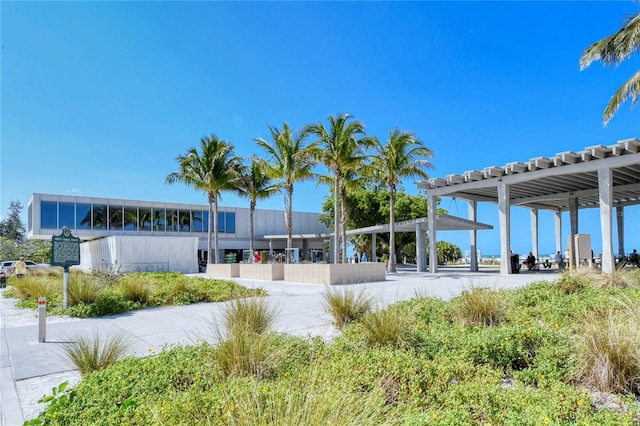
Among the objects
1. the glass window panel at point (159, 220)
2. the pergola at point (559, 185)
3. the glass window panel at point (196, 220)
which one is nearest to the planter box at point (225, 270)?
the pergola at point (559, 185)

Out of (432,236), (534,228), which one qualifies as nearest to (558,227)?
(534,228)

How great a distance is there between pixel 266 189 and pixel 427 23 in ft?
62.8

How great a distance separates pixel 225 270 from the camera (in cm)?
2459

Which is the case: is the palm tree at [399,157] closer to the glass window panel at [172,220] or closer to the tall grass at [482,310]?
the tall grass at [482,310]

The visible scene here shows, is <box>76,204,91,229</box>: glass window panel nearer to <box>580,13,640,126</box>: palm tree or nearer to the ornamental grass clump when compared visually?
<box>580,13,640,126</box>: palm tree

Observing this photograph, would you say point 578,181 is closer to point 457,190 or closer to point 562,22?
point 457,190

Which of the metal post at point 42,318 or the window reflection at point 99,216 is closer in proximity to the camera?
the metal post at point 42,318

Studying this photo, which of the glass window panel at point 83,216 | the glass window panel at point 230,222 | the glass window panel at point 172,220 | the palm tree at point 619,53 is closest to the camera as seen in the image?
the palm tree at point 619,53

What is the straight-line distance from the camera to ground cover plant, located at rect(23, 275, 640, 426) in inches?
106

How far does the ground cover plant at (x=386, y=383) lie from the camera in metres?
2.70

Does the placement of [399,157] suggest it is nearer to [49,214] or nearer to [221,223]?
[221,223]

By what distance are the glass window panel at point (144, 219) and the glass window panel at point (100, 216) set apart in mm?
2787

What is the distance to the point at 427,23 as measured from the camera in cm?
1282

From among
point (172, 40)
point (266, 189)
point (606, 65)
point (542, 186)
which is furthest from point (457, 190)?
point (172, 40)
